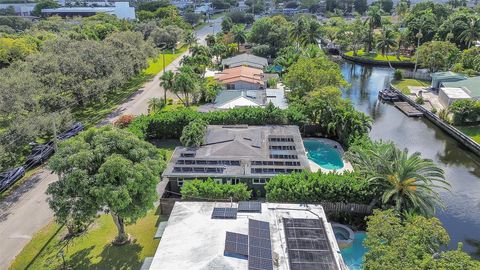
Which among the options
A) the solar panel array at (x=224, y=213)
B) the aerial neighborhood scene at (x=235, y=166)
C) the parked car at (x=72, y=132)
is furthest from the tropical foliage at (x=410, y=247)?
the parked car at (x=72, y=132)

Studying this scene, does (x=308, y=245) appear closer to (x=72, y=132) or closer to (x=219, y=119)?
(x=219, y=119)

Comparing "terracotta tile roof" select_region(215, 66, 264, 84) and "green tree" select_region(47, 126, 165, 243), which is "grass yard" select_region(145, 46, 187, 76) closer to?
"terracotta tile roof" select_region(215, 66, 264, 84)

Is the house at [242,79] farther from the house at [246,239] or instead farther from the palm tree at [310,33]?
the house at [246,239]

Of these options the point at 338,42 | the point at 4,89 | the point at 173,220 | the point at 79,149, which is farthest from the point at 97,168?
the point at 338,42

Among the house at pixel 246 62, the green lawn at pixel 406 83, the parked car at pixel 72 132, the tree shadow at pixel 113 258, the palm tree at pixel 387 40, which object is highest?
the palm tree at pixel 387 40

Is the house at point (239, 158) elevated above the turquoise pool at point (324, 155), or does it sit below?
above

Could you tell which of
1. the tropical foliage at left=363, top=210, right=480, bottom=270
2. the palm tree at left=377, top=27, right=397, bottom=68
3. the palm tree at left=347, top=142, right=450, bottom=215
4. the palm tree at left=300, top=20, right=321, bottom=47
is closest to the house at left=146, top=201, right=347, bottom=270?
the tropical foliage at left=363, top=210, right=480, bottom=270

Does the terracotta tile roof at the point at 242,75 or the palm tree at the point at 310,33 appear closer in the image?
the terracotta tile roof at the point at 242,75
